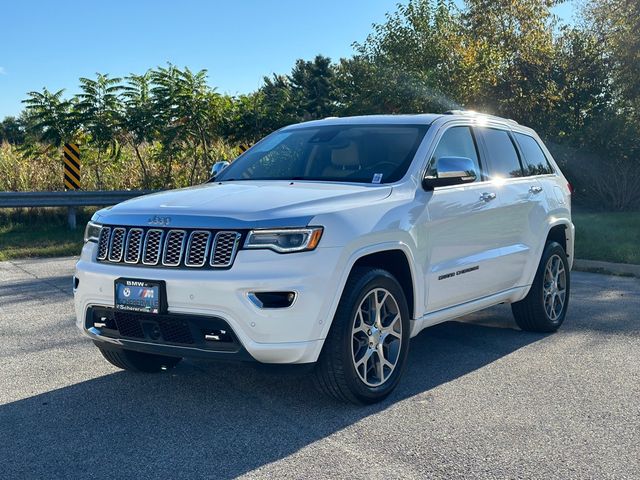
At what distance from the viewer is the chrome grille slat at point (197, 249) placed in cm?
444

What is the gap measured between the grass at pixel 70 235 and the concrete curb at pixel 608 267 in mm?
257

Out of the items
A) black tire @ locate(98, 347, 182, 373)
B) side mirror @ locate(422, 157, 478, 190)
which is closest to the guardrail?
black tire @ locate(98, 347, 182, 373)

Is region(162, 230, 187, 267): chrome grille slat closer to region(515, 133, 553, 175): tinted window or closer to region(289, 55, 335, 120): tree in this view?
region(515, 133, 553, 175): tinted window

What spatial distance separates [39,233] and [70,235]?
2.00 feet

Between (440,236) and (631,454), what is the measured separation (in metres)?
1.90

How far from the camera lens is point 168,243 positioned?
4.55 metres

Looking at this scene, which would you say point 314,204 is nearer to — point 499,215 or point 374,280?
point 374,280

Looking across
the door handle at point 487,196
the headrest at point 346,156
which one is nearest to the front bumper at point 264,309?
the headrest at point 346,156

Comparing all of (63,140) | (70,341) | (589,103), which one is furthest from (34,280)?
(589,103)

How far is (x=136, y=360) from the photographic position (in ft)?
18.0

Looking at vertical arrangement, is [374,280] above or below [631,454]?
above

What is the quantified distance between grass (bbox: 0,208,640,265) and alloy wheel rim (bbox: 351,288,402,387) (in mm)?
7340

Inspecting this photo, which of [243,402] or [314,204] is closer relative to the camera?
[314,204]

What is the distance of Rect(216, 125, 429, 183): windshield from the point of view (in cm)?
553
